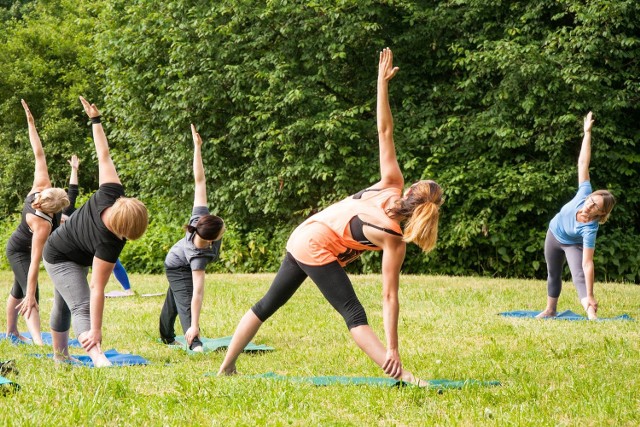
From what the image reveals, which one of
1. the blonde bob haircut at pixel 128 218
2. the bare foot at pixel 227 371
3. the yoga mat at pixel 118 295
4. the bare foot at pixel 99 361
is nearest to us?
the blonde bob haircut at pixel 128 218

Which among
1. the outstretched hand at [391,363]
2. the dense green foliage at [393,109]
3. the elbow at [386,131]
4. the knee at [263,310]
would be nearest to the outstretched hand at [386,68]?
the elbow at [386,131]

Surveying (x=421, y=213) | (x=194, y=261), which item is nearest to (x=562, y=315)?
(x=194, y=261)

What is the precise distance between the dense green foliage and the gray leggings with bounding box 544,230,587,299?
537 centimetres

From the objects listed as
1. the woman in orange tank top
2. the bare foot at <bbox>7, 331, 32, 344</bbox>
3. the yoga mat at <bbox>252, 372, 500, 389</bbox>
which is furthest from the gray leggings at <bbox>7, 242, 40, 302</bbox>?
the yoga mat at <bbox>252, 372, 500, 389</bbox>

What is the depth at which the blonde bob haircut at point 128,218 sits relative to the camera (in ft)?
18.3

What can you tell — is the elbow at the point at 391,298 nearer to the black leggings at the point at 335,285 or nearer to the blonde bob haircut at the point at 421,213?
the black leggings at the point at 335,285

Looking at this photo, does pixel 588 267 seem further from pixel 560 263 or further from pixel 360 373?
pixel 360 373

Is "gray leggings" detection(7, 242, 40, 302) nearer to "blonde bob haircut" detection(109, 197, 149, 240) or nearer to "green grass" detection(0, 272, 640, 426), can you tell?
"green grass" detection(0, 272, 640, 426)

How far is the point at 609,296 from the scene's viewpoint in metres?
11.3

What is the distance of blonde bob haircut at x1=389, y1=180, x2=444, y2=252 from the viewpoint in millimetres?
4793

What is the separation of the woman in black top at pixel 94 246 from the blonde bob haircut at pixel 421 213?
1.98 meters

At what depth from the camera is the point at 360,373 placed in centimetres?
609

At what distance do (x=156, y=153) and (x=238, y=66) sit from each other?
368 centimetres

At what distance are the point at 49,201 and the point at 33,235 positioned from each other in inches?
18.1
